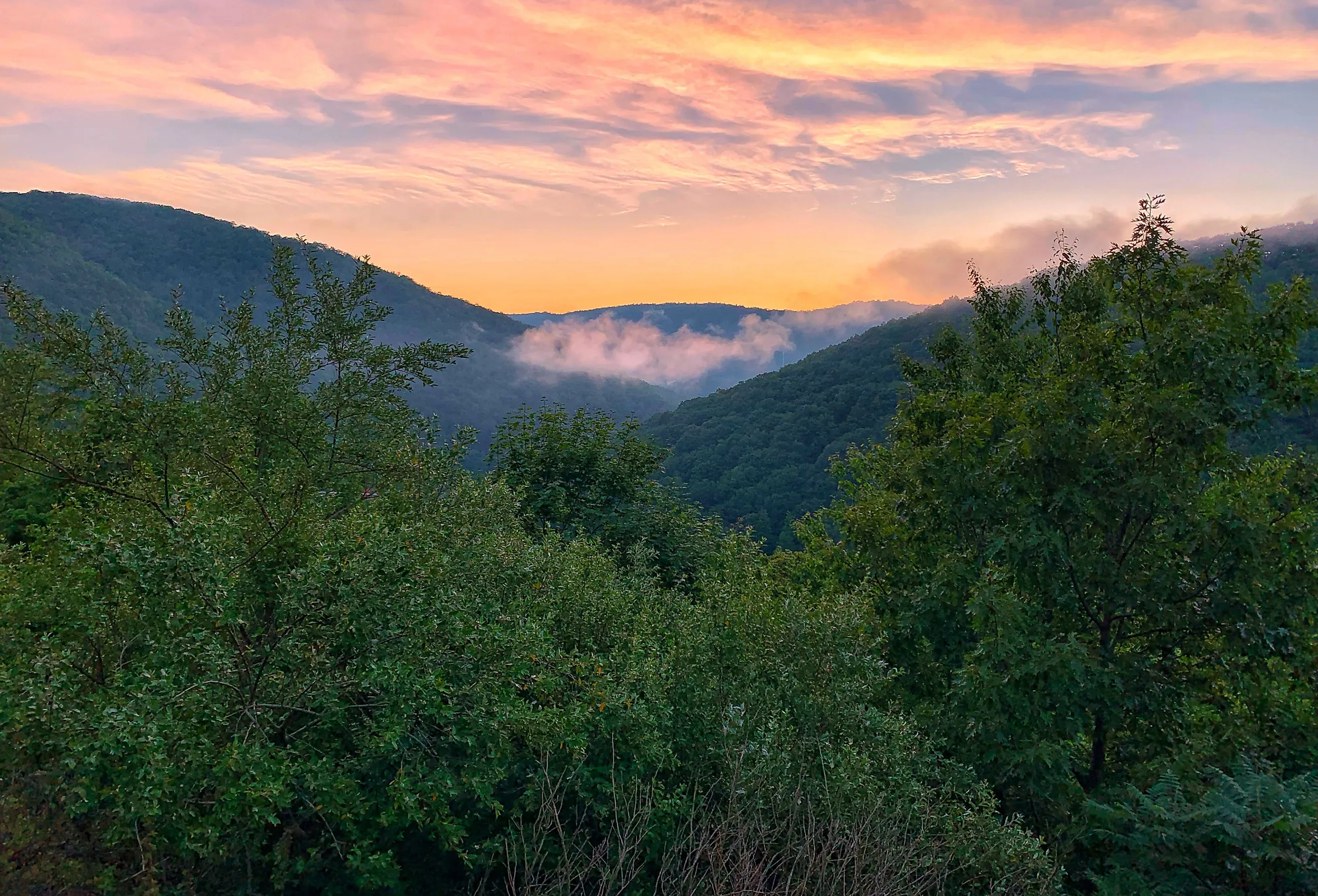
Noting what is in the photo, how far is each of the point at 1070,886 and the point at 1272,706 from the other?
4786mm

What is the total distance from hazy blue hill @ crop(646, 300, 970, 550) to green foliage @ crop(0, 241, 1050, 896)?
4996 cm

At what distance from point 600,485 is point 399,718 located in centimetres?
2099

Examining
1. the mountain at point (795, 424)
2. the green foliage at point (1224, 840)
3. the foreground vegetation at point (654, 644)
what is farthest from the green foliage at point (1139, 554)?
the mountain at point (795, 424)

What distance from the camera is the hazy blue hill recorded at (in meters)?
78.1

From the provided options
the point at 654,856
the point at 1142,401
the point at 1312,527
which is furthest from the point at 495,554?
the point at 1312,527

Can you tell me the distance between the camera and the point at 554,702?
28.4 ft

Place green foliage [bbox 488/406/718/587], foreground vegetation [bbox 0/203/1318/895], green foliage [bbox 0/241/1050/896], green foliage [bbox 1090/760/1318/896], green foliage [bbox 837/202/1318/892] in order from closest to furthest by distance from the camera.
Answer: green foliage [bbox 0/241/1050/896]
foreground vegetation [bbox 0/203/1318/895]
green foliage [bbox 1090/760/1318/896]
green foliage [bbox 837/202/1318/892]
green foliage [bbox 488/406/718/587]

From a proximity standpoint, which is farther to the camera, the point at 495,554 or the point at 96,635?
the point at 495,554

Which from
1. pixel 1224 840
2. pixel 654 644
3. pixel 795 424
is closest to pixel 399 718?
pixel 654 644

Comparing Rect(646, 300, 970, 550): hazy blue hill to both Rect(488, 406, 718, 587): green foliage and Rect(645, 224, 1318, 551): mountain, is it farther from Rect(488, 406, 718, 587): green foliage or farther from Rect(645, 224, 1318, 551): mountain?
Rect(488, 406, 718, 587): green foliage

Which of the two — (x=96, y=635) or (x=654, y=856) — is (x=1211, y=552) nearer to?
(x=654, y=856)

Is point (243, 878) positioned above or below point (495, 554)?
below

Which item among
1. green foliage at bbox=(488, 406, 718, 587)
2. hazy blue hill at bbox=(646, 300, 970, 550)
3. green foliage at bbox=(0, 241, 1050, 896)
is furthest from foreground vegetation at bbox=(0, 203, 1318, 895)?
hazy blue hill at bbox=(646, 300, 970, 550)

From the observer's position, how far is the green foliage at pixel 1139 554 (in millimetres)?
11469
